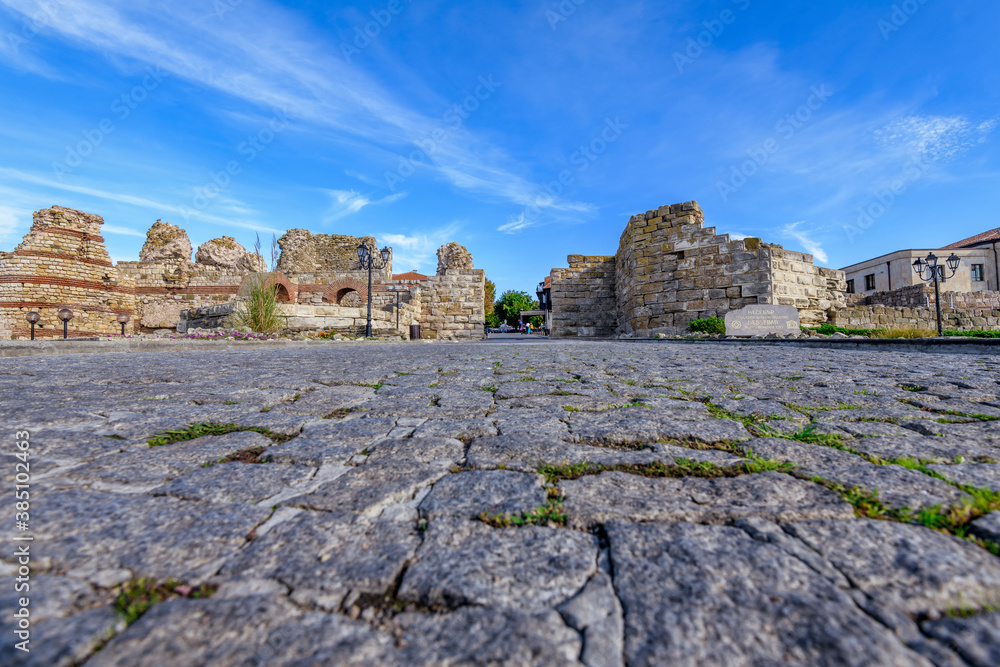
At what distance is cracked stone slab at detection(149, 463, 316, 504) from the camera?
3.80 feet

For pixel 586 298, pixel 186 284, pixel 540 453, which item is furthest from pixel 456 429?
pixel 186 284

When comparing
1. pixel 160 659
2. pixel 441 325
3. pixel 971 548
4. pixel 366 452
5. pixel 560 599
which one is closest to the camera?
pixel 160 659

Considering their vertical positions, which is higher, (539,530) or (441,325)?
(441,325)

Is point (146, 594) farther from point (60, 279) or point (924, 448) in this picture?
point (60, 279)

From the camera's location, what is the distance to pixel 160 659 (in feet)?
1.97

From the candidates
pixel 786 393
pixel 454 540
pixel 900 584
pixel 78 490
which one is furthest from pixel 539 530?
pixel 786 393

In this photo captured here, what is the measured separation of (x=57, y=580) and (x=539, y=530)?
3.01ft

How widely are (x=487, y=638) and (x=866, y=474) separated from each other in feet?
4.15

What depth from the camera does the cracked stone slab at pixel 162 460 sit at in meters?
1.27

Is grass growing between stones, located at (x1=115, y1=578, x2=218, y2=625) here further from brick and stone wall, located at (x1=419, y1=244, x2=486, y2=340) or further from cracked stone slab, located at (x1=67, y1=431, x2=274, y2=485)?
brick and stone wall, located at (x1=419, y1=244, x2=486, y2=340)

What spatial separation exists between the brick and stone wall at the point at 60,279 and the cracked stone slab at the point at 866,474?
2386 cm

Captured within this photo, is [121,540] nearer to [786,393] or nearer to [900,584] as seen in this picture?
[900,584]

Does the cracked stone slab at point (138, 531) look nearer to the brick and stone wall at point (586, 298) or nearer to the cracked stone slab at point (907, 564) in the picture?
the cracked stone slab at point (907, 564)

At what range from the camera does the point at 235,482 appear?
4.11ft
